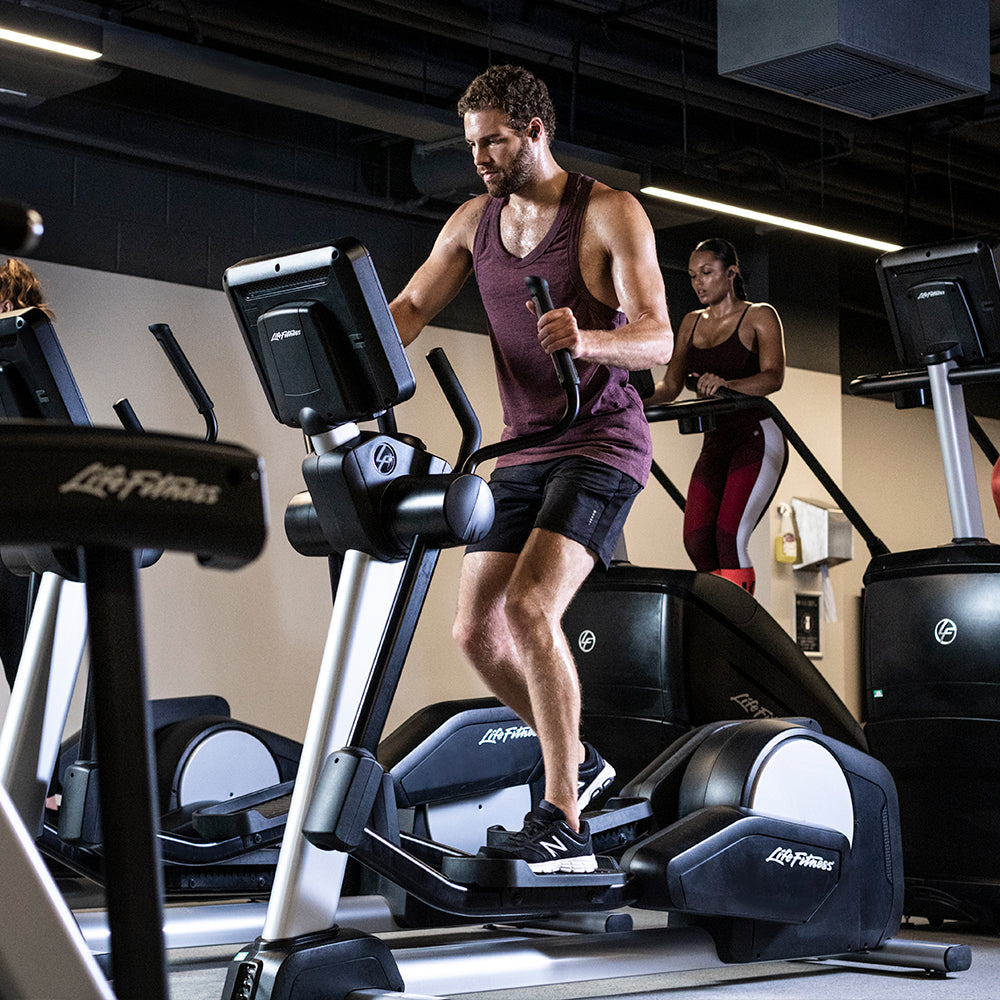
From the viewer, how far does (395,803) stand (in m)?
2.60

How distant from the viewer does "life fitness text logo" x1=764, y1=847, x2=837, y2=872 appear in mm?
3008

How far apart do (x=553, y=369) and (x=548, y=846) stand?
972 millimetres

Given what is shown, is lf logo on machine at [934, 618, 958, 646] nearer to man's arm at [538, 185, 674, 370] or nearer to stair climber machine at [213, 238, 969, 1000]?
stair climber machine at [213, 238, 969, 1000]

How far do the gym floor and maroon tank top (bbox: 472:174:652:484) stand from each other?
3.56 ft

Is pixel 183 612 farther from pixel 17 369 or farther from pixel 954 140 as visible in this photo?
pixel 954 140

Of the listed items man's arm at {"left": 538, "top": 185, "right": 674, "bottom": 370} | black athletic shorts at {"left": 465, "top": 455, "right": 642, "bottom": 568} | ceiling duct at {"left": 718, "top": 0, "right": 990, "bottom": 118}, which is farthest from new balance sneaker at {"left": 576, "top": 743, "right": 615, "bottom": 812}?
ceiling duct at {"left": 718, "top": 0, "right": 990, "bottom": 118}

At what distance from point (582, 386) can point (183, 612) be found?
3.49 metres

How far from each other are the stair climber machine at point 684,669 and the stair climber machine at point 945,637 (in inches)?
7.2

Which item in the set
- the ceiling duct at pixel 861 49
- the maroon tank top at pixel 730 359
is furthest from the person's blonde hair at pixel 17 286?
the ceiling duct at pixel 861 49

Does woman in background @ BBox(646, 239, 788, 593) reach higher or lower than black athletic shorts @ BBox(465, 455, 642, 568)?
higher

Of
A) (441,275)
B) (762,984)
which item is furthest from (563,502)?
(762,984)

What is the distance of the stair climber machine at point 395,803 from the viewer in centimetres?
231

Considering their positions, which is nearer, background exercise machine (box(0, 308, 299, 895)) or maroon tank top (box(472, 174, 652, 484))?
background exercise machine (box(0, 308, 299, 895))

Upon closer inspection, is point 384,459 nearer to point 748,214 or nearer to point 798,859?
point 798,859
